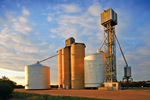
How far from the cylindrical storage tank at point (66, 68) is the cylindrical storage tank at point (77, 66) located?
16.7ft

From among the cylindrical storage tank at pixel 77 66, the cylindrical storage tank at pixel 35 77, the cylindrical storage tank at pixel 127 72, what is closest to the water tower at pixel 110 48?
the cylindrical storage tank at pixel 127 72

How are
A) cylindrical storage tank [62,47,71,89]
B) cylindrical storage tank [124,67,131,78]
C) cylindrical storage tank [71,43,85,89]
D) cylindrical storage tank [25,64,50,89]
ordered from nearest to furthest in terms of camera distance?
cylindrical storage tank [124,67,131,78], cylindrical storage tank [71,43,85,89], cylindrical storage tank [25,64,50,89], cylindrical storage tank [62,47,71,89]

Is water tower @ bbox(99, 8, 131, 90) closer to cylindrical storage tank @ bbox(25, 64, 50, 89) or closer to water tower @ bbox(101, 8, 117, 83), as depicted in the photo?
water tower @ bbox(101, 8, 117, 83)

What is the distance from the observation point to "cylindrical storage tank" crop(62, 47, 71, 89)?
68706 mm

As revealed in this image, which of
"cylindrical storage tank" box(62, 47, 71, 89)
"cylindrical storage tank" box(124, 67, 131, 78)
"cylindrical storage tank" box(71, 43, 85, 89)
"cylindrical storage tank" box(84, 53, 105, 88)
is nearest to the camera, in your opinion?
"cylindrical storage tank" box(124, 67, 131, 78)

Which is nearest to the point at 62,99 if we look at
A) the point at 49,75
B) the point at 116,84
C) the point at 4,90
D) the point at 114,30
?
the point at 4,90

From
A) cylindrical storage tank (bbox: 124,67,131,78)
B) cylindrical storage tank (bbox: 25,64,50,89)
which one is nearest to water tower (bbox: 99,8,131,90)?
cylindrical storage tank (bbox: 124,67,131,78)

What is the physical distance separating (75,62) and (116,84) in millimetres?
21821

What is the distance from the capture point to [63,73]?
69.8 m

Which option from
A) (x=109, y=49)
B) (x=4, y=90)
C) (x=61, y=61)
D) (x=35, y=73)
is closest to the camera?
(x=4, y=90)

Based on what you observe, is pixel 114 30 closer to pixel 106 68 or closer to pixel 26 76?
pixel 106 68

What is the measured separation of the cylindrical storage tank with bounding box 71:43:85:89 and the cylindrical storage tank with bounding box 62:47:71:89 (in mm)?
5076

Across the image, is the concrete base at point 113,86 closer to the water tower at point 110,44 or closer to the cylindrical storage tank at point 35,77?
the water tower at point 110,44

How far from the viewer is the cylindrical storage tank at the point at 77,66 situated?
63.9 m
